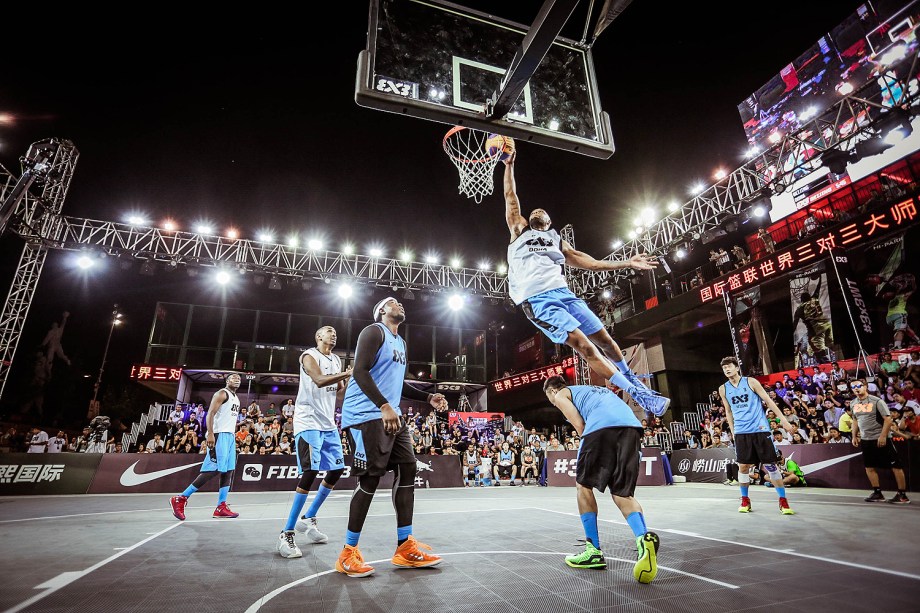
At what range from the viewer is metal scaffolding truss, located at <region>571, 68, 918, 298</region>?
11.1 metres

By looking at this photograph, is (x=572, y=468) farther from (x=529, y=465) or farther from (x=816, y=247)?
(x=816, y=247)

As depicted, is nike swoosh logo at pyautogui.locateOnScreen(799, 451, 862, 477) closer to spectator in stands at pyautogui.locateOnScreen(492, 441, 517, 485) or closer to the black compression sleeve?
spectator in stands at pyautogui.locateOnScreen(492, 441, 517, 485)

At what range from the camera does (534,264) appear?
154 inches

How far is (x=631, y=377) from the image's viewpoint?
3.91 meters

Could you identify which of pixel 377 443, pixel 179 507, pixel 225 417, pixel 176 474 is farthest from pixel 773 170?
pixel 176 474

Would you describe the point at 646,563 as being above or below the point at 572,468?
below

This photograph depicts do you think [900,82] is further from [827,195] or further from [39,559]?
[39,559]

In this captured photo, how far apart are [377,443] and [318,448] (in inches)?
78.1

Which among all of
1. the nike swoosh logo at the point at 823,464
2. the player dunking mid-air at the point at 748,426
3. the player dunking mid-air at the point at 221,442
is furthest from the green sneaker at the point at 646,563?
the nike swoosh logo at the point at 823,464

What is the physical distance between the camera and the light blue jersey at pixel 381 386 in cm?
325

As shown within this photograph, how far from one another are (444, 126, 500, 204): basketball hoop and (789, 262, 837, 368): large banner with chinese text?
47.0 ft

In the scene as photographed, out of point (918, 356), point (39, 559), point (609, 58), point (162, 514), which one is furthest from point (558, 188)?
point (39, 559)

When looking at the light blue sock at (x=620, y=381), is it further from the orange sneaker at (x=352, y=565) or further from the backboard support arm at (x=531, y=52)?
the backboard support arm at (x=531, y=52)

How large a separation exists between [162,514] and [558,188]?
41.7 ft
